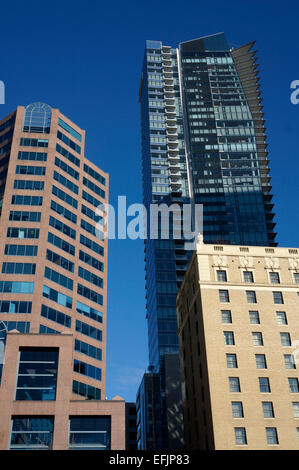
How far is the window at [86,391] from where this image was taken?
239ft

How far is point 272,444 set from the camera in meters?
62.5

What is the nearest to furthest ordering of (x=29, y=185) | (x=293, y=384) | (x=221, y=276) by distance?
(x=293, y=384) → (x=221, y=276) → (x=29, y=185)

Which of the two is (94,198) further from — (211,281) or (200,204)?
(200,204)

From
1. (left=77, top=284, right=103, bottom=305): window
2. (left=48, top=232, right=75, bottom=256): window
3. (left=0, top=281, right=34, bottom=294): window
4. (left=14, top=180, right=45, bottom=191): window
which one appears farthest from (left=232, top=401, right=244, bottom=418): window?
(left=14, top=180, right=45, bottom=191): window

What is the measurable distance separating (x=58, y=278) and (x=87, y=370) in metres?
13.8

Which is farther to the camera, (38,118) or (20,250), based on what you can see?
(38,118)

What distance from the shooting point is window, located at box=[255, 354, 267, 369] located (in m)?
68.2

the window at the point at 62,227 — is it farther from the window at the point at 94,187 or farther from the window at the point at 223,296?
the window at the point at 223,296

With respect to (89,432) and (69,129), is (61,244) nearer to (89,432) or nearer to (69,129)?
(69,129)

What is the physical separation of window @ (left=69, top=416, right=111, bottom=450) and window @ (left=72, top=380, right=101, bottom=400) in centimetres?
1391

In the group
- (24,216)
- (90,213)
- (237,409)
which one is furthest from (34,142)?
(237,409)

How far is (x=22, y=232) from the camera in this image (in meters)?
81.6

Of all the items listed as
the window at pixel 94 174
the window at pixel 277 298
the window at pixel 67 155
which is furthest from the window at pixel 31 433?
the window at pixel 94 174
